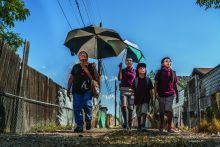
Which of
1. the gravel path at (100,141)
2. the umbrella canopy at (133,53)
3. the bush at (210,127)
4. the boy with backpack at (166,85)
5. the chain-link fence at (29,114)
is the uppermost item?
the umbrella canopy at (133,53)

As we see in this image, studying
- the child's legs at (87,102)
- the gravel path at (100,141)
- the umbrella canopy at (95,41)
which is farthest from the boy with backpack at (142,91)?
the gravel path at (100,141)

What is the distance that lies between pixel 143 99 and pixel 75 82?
171 cm

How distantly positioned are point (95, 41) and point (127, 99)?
1981mm

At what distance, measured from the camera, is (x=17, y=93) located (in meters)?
10.1

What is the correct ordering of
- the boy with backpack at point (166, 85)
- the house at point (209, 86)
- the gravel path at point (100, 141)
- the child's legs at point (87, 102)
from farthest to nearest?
1. the house at point (209, 86)
2. the boy with backpack at point (166, 85)
3. the child's legs at point (87, 102)
4. the gravel path at point (100, 141)

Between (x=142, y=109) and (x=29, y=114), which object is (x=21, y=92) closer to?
(x=29, y=114)

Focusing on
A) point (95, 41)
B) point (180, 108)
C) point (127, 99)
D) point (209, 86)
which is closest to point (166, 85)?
point (127, 99)

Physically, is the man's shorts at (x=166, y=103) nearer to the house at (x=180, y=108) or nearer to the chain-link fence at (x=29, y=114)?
→ the chain-link fence at (x=29, y=114)

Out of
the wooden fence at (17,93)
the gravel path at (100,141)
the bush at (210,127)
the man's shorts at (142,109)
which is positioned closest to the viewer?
the gravel path at (100,141)

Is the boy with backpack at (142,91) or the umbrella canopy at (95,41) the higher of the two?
the umbrella canopy at (95,41)

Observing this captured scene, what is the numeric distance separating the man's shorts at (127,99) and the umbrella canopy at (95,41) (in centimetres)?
136

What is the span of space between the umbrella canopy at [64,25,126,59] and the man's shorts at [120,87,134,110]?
4.48ft

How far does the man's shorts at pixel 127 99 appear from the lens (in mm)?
10492

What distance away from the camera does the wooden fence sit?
923cm
